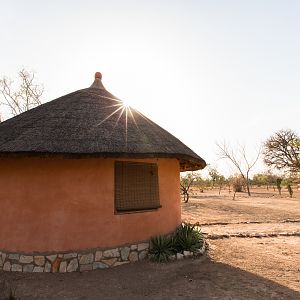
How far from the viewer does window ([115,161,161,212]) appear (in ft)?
24.4

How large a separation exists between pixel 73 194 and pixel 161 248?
8.51 feet

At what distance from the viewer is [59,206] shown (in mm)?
6812

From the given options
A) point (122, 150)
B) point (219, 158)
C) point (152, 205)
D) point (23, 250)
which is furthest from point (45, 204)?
point (219, 158)

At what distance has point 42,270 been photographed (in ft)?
21.6

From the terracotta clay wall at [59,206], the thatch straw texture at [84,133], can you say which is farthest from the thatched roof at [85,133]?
the terracotta clay wall at [59,206]

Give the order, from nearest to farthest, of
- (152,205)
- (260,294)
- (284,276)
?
(260,294) → (284,276) → (152,205)

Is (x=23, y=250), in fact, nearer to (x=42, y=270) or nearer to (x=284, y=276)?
(x=42, y=270)

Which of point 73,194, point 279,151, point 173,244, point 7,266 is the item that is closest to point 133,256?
point 173,244

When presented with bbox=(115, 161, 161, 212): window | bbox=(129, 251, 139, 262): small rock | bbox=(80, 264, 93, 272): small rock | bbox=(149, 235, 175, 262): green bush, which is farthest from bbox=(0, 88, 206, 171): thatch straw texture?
bbox=(80, 264, 93, 272): small rock

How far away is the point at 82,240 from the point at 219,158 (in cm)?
3680

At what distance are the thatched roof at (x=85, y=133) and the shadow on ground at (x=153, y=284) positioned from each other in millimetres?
2621

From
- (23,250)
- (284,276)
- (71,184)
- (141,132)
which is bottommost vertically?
(284,276)

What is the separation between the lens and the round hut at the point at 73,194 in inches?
263

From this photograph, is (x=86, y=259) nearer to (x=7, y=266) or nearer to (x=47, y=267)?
(x=47, y=267)
